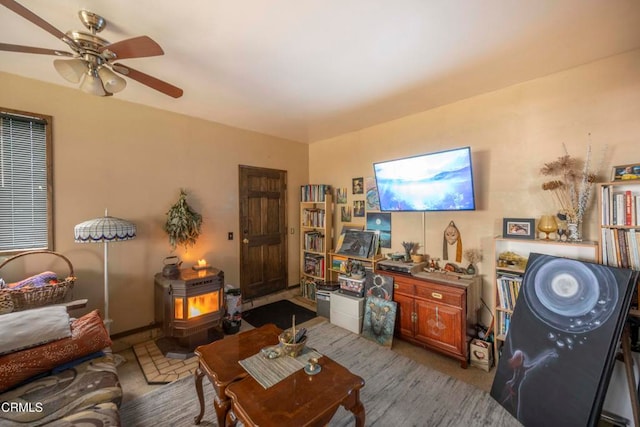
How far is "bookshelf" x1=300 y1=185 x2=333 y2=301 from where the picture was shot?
12.9ft

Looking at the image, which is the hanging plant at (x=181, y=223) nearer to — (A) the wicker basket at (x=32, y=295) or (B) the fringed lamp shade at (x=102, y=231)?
(B) the fringed lamp shade at (x=102, y=231)

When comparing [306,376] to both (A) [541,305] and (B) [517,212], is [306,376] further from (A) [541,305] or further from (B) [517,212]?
(B) [517,212]

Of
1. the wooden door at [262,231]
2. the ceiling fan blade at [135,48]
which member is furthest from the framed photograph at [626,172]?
the wooden door at [262,231]

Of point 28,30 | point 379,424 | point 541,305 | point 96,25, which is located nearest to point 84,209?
point 28,30

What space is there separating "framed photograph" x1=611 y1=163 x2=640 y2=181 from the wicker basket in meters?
4.36

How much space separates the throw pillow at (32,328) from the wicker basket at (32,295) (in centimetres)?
39

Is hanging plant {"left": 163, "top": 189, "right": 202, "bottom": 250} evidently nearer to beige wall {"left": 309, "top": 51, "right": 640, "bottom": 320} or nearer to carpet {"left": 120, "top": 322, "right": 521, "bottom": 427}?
carpet {"left": 120, "top": 322, "right": 521, "bottom": 427}

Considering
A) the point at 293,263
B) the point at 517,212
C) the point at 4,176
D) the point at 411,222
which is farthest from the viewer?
the point at 293,263

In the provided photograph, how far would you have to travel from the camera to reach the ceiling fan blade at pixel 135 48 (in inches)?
53.1

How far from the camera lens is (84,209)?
2.49 m

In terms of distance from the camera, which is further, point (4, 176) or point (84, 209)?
point (84, 209)

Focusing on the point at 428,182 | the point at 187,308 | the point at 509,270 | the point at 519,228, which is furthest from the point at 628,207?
the point at 187,308

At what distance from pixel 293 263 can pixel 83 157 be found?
3.02m

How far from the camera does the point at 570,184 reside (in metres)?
2.05
